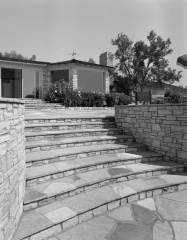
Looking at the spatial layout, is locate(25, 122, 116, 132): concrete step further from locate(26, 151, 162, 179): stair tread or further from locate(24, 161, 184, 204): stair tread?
locate(24, 161, 184, 204): stair tread

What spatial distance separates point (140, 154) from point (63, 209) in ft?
8.03

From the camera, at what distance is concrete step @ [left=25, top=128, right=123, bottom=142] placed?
13.5ft

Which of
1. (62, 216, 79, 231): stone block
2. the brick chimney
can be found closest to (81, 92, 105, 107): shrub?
the brick chimney

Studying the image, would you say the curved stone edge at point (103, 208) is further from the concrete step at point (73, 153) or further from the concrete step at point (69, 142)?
the concrete step at point (69, 142)

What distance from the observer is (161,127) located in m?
4.45

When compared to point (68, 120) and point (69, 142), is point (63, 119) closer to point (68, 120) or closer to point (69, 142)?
point (68, 120)

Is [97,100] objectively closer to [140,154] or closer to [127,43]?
[140,154]

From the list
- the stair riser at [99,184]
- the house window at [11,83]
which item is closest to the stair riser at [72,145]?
the stair riser at [99,184]

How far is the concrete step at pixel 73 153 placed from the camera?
3.29 metres

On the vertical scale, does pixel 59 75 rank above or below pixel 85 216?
above

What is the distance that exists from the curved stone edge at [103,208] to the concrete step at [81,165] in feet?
2.84

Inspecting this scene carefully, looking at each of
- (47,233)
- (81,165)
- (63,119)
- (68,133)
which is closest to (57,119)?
(63,119)

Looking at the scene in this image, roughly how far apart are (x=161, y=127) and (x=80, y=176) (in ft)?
7.93

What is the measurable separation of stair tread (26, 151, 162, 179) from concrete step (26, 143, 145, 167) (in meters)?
0.10
